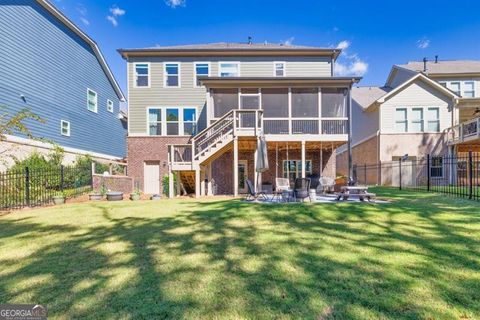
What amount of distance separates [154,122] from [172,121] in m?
1.23

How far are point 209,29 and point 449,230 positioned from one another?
22.5m

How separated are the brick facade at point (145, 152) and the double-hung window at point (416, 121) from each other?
16253mm

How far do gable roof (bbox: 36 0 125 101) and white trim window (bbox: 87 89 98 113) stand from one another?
2.97 meters

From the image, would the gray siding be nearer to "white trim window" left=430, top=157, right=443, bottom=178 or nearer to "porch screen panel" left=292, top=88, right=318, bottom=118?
"porch screen panel" left=292, top=88, right=318, bottom=118

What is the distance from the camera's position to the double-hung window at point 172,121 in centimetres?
1641

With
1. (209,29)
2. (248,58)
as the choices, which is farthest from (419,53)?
(209,29)

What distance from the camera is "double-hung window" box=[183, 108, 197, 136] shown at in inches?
643

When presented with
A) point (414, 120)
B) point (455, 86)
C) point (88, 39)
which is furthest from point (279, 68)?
point (455, 86)

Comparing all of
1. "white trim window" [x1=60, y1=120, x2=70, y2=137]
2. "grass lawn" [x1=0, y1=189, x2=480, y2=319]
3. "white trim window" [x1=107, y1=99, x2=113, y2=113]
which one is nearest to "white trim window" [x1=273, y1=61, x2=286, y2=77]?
"grass lawn" [x1=0, y1=189, x2=480, y2=319]

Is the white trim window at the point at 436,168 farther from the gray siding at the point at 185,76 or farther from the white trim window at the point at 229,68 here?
the white trim window at the point at 229,68

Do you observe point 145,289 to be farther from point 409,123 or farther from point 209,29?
point 209,29

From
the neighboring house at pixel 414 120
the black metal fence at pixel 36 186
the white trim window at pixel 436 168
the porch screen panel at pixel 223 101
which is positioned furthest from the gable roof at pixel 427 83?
the black metal fence at pixel 36 186

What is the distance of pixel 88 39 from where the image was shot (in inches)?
725
